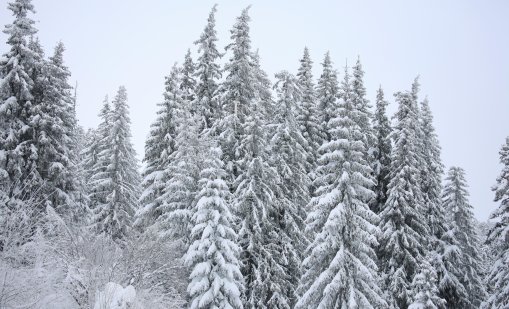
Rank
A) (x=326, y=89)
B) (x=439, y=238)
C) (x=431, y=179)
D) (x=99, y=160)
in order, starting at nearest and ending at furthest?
1. (x=431, y=179)
2. (x=439, y=238)
3. (x=326, y=89)
4. (x=99, y=160)

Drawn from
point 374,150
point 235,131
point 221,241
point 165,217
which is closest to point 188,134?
point 235,131

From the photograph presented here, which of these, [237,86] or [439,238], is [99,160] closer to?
[237,86]

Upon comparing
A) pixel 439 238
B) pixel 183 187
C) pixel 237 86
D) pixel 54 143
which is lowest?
pixel 439 238

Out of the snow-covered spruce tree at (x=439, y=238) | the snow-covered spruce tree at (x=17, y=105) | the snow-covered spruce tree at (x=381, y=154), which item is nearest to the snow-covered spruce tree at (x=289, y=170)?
the snow-covered spruce tree at (x=381, y=154)

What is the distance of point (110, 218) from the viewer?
3338 centimetres

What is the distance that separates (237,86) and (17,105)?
518 inches

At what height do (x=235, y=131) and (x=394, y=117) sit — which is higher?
(x=394, y=117)

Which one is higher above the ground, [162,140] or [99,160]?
[162,140]

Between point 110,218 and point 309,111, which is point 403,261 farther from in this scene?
point 110,218

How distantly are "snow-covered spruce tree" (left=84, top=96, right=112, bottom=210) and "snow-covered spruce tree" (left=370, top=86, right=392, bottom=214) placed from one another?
69.8ft

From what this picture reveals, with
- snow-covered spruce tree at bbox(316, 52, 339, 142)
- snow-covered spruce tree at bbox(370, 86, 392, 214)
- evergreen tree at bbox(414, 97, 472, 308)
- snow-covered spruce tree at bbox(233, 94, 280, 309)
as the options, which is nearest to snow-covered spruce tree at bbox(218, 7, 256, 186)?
snow-covered spruce tree at bbox(233, 94, 280, 309)

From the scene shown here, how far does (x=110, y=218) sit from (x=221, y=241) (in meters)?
14.7

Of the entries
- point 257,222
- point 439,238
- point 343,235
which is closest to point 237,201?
point 257,222

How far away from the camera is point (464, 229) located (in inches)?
1323
